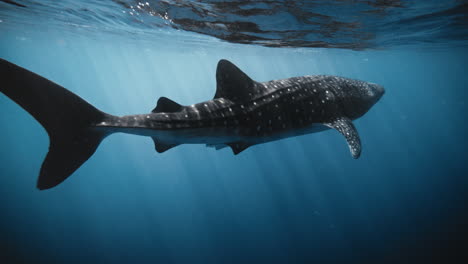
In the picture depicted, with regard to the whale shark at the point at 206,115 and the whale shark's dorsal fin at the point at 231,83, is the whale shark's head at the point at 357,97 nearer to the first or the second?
the whale shark at the point at 206,115

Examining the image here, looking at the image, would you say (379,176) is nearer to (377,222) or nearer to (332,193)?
(332,193)

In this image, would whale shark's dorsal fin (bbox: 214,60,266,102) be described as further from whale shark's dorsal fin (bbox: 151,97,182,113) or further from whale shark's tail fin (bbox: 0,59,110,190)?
whale shark's tail fin (bbox: 0,59,110,190)

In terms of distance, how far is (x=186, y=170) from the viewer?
42531mm

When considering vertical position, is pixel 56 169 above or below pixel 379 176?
above

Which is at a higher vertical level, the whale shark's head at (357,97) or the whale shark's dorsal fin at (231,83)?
the whale shark's dorsal fin at (231,83)

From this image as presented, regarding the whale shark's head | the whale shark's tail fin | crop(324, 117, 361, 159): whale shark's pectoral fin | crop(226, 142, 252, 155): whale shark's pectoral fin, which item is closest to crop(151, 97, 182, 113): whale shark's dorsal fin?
the whale shark's tail fin

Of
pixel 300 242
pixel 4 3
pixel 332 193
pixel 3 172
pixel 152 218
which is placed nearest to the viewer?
pixel 4 3

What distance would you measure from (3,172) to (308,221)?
4695 cm

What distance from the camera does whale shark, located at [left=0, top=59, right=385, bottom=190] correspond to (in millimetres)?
3551

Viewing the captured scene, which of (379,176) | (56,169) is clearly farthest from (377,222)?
(56,169)

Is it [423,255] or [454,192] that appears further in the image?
[454,192]

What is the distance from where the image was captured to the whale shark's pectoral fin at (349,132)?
18.4ft

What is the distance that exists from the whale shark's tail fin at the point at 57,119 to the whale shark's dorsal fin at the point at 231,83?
7.54 feet

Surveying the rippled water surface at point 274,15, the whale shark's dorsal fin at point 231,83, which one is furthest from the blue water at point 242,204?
the whale shark's dorsal fin at point 231,83
